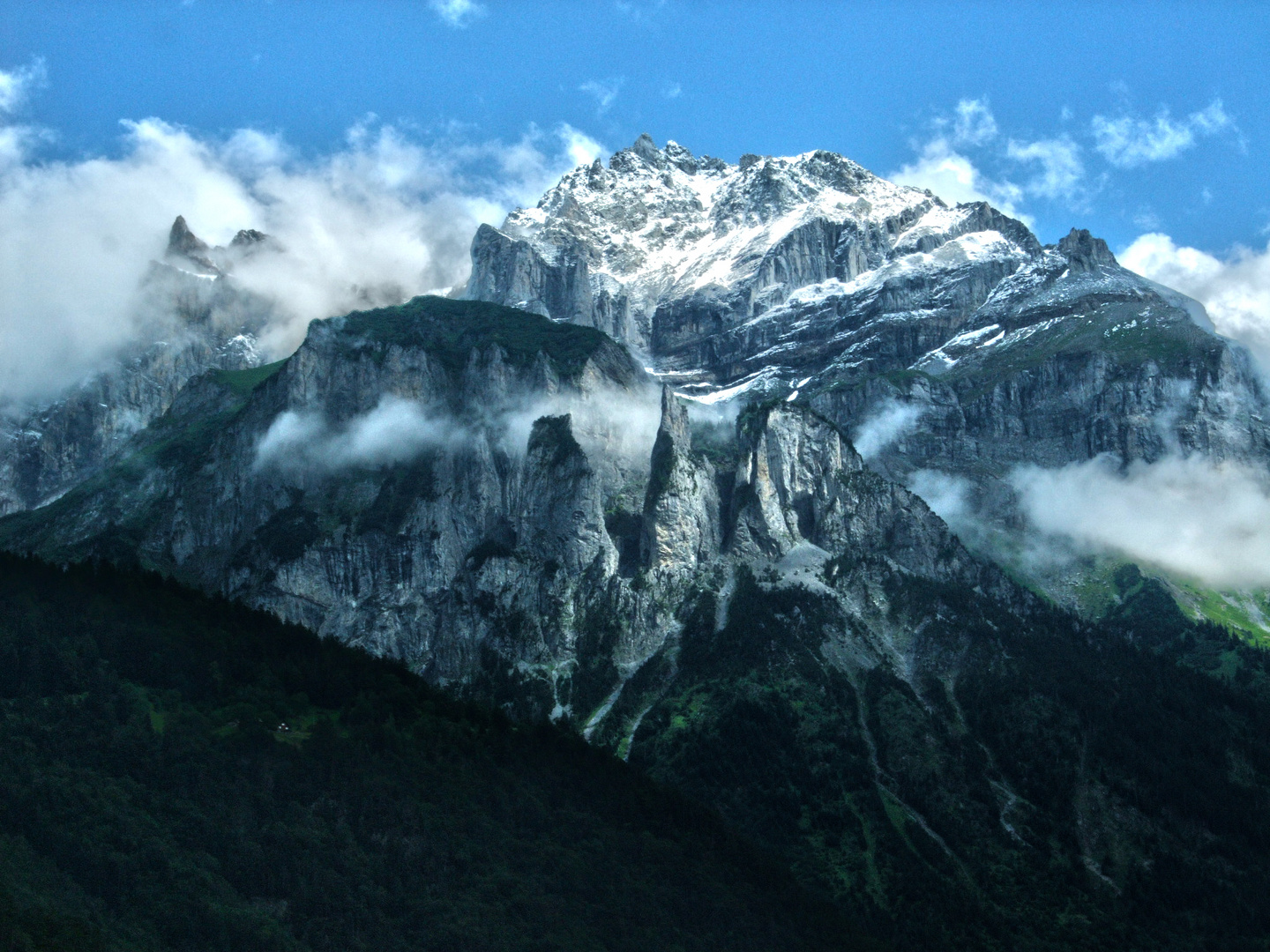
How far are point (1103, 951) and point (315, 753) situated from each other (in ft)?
410

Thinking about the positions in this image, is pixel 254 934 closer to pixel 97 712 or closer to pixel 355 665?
pixel 97 712

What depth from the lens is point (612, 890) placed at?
146000 mm

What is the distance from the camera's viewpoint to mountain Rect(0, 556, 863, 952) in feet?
364

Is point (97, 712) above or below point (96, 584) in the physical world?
below

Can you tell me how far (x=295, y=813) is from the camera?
132250 millimetres

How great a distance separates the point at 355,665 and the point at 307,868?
188ft

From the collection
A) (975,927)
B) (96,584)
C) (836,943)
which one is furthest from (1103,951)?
(96,584)

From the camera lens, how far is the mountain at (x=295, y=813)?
110938mm

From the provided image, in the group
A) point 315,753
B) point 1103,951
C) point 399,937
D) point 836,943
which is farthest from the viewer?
A: point 1103,951

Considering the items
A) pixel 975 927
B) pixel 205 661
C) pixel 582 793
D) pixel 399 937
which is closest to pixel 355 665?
pixel 205 661

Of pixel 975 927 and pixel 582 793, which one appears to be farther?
pixel 975 927

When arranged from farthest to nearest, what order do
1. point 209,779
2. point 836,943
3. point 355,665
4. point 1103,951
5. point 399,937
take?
1. point 1103,951
2. point 355,665
3. point 836,943
4. point 209,779
5. point 399,937

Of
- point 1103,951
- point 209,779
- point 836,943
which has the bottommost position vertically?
point 209,779

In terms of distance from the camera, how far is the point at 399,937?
398 ft
